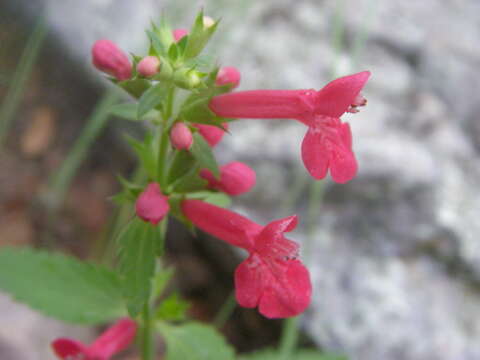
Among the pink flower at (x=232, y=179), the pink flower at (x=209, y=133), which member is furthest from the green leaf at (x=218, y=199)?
the pink flower at (x=209, y=133)

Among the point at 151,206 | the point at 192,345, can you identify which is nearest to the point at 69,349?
the point at 192,345

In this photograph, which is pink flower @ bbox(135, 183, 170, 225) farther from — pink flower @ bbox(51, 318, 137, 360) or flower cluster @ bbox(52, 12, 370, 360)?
pink flower @ bbox(51, 318, 137, 360)

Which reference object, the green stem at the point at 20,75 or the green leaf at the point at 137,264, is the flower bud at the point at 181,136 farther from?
the green stem at the point at 20,75

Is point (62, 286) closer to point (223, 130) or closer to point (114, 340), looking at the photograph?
point (114, 340)

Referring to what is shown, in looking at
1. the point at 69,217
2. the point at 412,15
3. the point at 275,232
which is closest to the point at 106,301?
the point at 275,232

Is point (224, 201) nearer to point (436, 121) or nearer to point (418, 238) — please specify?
point (418, 238)

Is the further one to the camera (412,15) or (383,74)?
(412,15)

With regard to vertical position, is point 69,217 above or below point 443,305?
below
